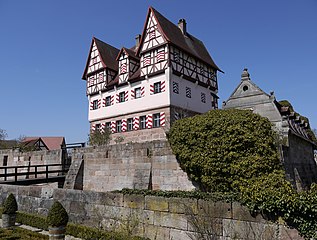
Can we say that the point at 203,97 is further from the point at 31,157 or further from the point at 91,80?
the point at 31,157

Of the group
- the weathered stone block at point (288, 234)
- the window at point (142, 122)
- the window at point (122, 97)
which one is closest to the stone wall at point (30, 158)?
the window at point (142, 122)

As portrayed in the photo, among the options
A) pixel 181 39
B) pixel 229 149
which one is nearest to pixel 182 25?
pixel 181 39

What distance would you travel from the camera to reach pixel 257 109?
49.3 ft

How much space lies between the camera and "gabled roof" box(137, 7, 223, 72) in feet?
72.1

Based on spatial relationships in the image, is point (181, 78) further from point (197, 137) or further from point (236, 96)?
point (197, 137)

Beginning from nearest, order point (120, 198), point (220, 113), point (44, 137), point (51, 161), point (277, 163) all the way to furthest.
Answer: point (120, 198)
point (277, 163)
point (220, 113)
point (51, 161)
point (44, 137)

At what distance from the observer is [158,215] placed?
684cm

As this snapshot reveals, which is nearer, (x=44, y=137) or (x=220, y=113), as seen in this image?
(x=220, y=113)

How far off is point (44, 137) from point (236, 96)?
4513cm

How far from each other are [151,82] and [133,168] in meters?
11.2

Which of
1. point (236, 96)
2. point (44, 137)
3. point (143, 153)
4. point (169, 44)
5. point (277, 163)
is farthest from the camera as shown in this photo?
point (44, 137)

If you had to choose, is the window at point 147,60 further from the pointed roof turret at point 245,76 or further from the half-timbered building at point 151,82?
the pointed roof turret at point 245,76

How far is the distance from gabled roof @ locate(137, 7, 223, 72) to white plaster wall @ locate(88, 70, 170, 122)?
3158 mm

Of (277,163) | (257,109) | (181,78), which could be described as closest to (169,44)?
(181,78)
